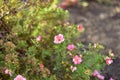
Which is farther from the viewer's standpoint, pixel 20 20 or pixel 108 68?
pixel 108 68

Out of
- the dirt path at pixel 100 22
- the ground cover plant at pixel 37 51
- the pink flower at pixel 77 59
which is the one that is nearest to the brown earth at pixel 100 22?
the dirt path at pixel 100 22

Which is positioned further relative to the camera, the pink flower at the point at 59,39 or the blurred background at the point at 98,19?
the blurred background at the point at 98,19

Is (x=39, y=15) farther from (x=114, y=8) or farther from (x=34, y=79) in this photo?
(x=114, y=8)

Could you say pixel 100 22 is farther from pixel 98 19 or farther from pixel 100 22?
pixel 98 19

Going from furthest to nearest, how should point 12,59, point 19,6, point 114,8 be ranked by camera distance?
point 114,8, point 19,6, point 12,59

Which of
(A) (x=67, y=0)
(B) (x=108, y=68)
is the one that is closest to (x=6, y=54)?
(B) (x=108, y=68)

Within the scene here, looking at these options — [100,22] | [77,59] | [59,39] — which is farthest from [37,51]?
[100,22]

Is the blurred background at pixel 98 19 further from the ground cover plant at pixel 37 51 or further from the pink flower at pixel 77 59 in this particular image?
the pink flower at pixel 77 59
